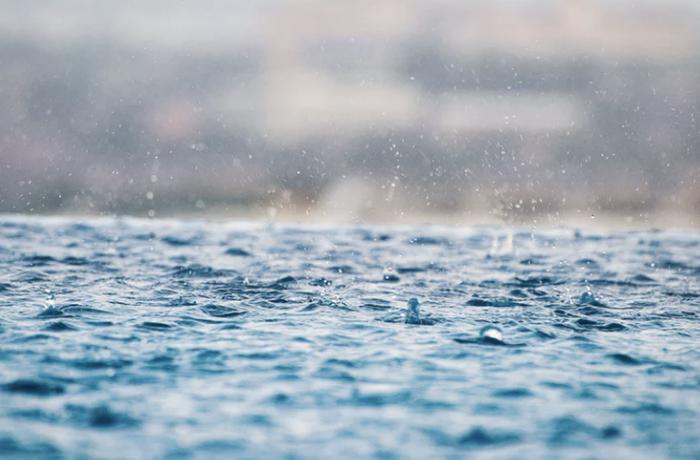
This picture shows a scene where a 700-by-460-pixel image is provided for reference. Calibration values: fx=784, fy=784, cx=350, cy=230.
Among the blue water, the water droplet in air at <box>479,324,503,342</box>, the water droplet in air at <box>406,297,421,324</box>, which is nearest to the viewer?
the blue water

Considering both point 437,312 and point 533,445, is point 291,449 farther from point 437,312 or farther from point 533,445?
point 437,312

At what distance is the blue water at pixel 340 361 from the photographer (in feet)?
31.0

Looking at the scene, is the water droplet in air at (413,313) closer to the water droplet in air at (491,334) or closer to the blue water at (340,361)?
the blue water at (340,361)

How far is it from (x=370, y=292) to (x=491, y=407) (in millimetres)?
10879

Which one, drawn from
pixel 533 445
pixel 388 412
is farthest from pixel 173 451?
pixel 533 445

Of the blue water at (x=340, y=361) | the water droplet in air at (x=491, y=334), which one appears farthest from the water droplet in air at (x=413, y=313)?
the water droplet in air at (x=491, y=334)

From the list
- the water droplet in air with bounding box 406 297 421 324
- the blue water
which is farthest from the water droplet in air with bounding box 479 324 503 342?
the water droplet in air with bounding box 406 297 421 324

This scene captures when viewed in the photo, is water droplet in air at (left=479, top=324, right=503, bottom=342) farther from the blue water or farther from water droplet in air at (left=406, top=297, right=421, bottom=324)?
water droplet in air at (left=406, top=297, right=421, bottom=324)

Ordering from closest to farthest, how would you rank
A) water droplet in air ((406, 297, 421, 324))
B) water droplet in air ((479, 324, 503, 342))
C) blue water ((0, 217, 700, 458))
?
blue water ((0, 217, 700, 458))
water droplet in air ((479, 324, 503, 342))
water droplet in air ((406, 297, 421, 324))

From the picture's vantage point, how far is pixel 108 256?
2928 cm

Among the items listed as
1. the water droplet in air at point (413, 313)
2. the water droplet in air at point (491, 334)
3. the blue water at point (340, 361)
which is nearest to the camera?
the blue water at point (340, 361)

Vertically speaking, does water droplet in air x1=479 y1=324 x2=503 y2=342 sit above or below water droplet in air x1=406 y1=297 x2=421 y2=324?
below

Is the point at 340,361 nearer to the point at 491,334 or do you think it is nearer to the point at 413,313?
the point at 491,334

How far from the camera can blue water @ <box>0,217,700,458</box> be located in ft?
31.0
